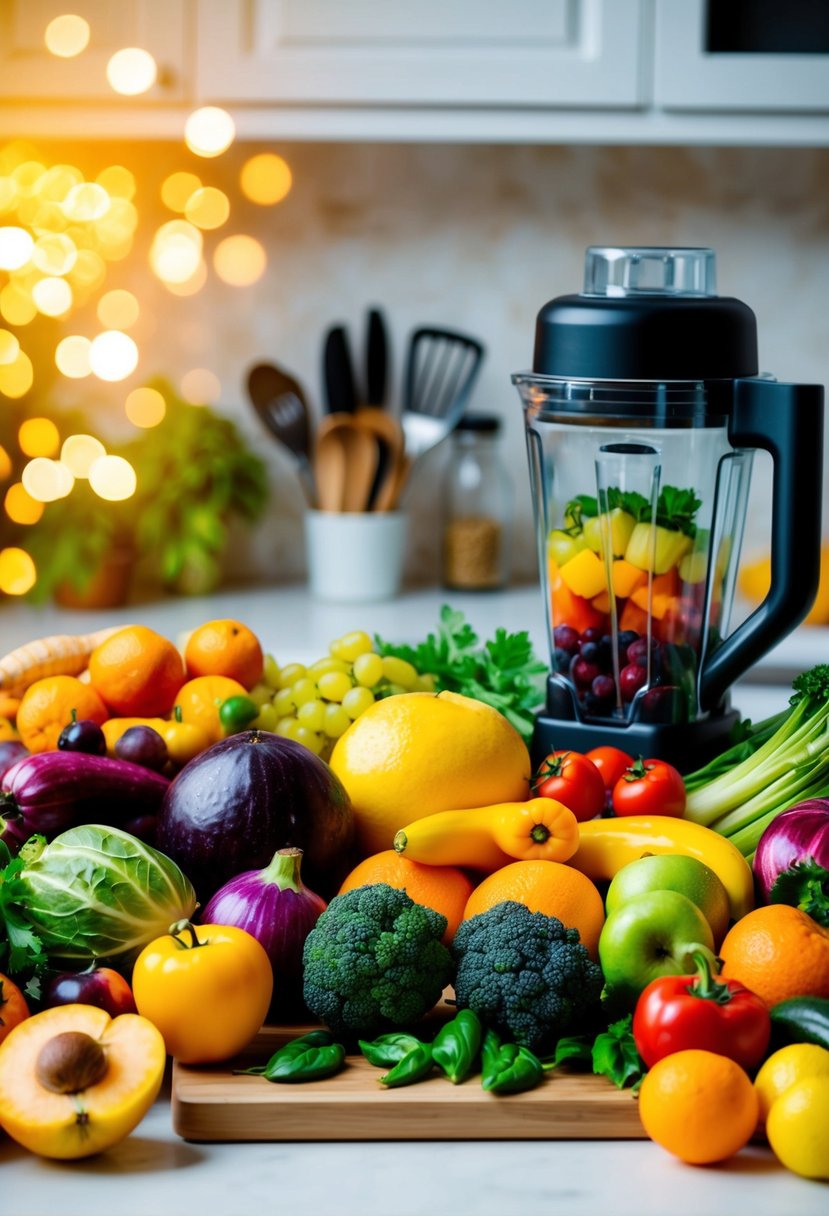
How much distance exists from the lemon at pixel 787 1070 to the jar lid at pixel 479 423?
1.58m

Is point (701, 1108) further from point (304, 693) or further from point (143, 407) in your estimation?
point (143, 407)

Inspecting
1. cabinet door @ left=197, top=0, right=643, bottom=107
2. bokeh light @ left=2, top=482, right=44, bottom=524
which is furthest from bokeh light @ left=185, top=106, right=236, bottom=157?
bokeh light @ left=2, top=482, right=44, bottom=524

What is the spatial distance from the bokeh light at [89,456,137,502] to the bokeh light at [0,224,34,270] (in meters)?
0.34

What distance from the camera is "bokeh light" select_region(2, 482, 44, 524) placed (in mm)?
2156

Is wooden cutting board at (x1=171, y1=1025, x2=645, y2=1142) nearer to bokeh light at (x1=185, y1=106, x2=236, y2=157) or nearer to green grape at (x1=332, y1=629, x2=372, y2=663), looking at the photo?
green grape at (x1=332, y1=629, x2=372, y2=663)

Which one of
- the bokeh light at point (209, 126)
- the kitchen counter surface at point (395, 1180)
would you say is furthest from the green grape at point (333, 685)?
the bokeh light at point (209, 126)

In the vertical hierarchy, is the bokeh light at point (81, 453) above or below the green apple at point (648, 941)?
above

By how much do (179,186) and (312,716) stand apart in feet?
4.69

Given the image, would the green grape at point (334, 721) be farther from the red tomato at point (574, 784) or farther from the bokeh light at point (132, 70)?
the bokeh light at point (132, 70)

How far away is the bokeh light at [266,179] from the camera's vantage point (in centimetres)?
227

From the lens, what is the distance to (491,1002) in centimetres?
76

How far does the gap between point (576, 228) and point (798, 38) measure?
542 mm

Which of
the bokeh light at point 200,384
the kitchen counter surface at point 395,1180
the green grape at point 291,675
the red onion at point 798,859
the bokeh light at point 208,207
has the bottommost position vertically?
the kitchen counter surface at point 395,1180

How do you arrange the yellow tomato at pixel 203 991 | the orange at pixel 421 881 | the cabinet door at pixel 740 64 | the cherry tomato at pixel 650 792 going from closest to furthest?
the yellow tomato at pixel 203 991
the orange at pixel 421 881
the cherry tomato at pixel 650 792
the cabinet door at pixel 740 64
